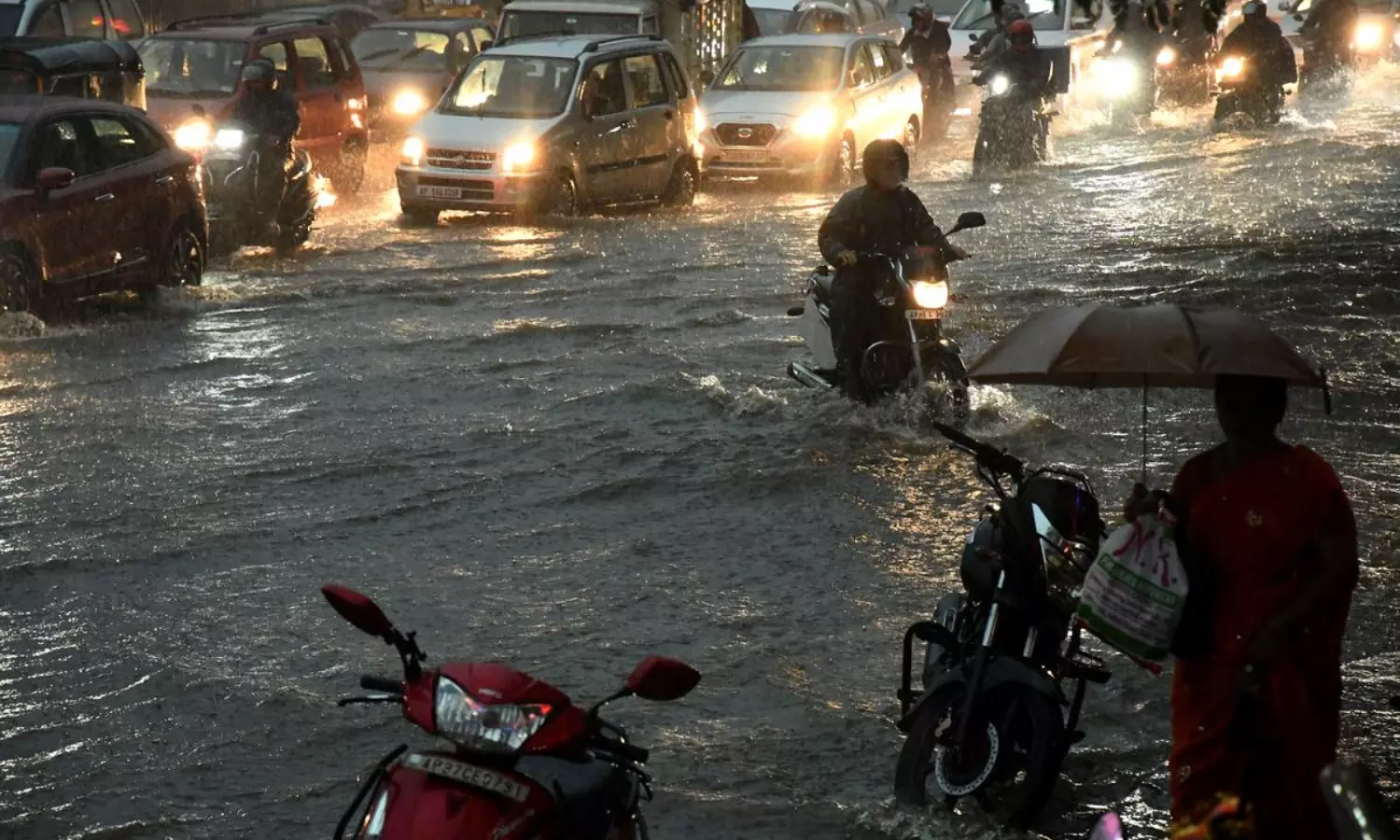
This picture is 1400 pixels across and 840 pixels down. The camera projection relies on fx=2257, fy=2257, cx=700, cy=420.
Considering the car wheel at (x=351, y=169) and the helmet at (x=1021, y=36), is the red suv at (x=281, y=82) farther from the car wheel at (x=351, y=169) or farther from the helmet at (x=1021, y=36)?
the helmet at (x=1021, y=36)

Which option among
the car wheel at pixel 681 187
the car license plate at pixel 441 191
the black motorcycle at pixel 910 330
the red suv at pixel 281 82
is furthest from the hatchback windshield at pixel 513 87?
the black motorcycle at pixel 910 330

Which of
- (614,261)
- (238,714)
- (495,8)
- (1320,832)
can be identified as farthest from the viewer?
(495,8)

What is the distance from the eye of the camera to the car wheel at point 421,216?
21312 mm

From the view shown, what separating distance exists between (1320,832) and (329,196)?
18374mm

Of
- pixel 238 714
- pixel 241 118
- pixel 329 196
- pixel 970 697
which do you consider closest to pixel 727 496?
pixel 238 714

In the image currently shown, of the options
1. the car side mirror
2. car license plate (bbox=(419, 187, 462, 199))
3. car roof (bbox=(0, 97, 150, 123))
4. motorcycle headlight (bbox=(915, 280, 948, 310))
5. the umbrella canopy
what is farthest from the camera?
car license plate (bbox=(419, 187, 462, 199))

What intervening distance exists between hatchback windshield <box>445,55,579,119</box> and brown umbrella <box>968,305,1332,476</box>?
54.1 ft

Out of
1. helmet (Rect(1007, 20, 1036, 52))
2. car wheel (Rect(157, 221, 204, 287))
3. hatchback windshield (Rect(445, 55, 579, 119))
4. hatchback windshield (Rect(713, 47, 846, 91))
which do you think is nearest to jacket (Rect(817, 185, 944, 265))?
car wheel (Rect(157, 221, 204, 287))

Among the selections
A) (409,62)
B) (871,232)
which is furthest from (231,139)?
(871,232)

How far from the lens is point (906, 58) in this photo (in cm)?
2964

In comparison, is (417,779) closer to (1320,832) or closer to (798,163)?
(1320,832)

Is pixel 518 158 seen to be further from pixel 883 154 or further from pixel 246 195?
Result: pixel 883 154

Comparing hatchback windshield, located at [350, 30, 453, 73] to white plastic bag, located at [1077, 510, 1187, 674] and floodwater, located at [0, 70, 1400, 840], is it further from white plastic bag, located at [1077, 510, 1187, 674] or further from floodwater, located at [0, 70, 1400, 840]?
white plastic bag, located at [1077, 510, 1187, 674]

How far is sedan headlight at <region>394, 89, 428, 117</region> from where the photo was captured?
26.4 metres
